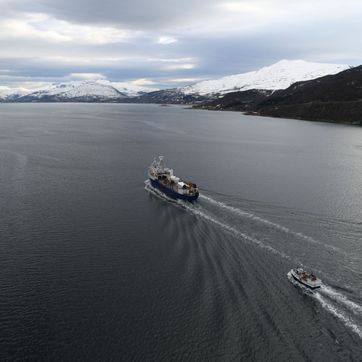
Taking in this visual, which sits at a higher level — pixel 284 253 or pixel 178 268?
pixel 284 253

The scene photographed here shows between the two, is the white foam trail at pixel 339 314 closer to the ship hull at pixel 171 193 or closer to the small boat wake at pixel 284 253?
the small boat wake at pixel 284 253

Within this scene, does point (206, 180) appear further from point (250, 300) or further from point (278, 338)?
point (278, 338)

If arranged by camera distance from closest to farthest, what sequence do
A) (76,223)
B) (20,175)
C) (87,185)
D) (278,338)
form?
1. (278,338)
2. (76,223)
3. (87,185)
4. (20,175)

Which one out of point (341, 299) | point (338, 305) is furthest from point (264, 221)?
point (338, 305)

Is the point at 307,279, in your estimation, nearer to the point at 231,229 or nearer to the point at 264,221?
the point at 231,229

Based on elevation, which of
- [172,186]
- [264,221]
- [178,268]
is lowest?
[178,268]

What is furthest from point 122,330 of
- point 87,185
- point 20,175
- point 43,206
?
point 20,175
